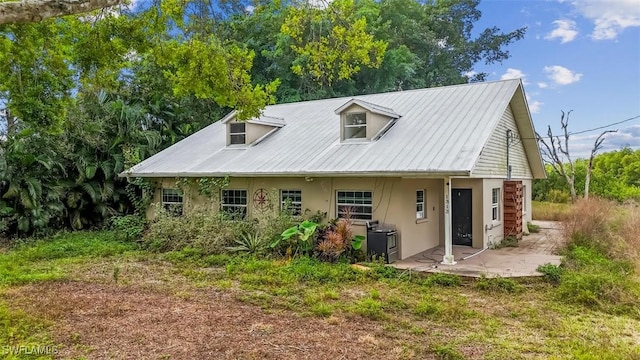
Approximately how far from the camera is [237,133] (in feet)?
48.9

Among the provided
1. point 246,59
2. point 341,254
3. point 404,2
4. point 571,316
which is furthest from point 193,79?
point 404,2

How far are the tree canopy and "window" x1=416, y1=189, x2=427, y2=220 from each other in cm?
357

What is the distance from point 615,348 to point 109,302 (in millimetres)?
7339

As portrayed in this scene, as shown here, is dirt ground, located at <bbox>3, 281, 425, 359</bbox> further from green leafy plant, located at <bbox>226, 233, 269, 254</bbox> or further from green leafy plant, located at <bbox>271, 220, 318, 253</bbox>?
green leafy plant, located at <bbox>226, 233, 269, 254</bbox>

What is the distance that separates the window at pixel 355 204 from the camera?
36.4ft

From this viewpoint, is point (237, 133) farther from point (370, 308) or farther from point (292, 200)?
point (370, 308)

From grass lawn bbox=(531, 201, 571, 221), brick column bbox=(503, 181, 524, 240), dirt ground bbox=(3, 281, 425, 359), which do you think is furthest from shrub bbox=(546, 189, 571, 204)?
dirt ground bbox=(3, 281, 425, 359)

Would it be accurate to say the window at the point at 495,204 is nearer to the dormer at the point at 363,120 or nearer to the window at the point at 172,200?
the dormer at the point at 363,120

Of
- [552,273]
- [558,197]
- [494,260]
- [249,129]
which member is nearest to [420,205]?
[494,260]

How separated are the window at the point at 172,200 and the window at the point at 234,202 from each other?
1643 millimetres

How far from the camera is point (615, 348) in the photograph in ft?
17.2

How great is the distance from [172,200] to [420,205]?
8422 millimetres

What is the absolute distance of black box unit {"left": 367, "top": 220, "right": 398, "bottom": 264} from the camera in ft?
33.0

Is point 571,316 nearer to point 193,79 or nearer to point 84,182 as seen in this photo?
point 193,79
